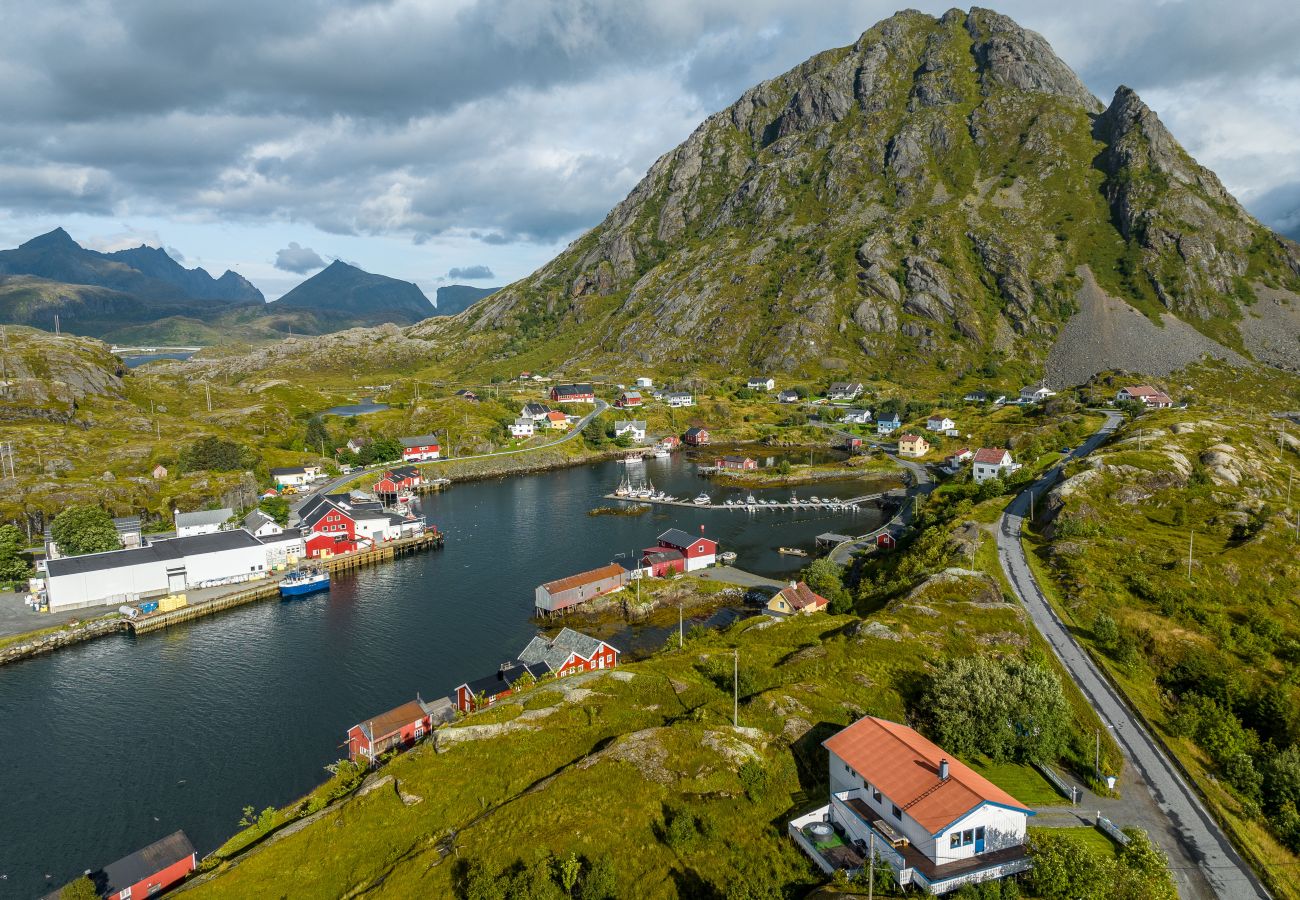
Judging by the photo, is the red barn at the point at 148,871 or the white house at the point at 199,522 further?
the white house at the point at 199,522

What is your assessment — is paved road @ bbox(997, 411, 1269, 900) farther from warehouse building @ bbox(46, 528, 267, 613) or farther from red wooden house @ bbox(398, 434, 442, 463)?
red wooden house @ bbox(398, 434, 442, 463)

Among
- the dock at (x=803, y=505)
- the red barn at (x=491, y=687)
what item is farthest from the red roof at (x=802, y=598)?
the dock at (x=803, y=505)

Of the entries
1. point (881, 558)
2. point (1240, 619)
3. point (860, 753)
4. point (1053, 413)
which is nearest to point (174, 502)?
point (881, 558)

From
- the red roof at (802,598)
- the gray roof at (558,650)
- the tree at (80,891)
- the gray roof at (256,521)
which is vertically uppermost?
the gray roof at (256,521)

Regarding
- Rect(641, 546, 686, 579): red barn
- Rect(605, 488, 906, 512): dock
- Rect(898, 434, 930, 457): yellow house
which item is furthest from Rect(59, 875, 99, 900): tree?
Rect(898, 434, 930, 457): yellow house

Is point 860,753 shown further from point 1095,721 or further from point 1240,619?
point 1240,619

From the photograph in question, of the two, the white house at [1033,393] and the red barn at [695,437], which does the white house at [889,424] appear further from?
the red barn at [695,437]
